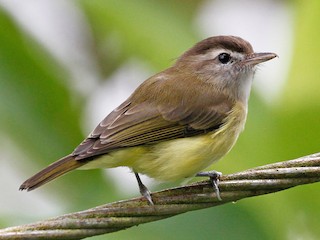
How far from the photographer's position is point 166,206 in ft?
13.3

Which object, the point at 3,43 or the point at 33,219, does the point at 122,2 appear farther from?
the point at 33,219

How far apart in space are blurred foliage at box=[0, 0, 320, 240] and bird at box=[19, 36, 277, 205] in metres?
0.12

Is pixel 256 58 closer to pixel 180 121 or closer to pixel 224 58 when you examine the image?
pixel 224 58

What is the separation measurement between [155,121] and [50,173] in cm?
78

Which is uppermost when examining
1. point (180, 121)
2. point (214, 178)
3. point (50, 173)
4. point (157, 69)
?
point (50, 173)

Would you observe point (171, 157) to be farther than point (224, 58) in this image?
No

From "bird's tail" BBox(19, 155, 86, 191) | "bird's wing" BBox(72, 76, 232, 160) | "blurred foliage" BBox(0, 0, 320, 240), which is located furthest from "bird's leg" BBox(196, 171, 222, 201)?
"bird's tail" BBox(19, 155, 86, 191)

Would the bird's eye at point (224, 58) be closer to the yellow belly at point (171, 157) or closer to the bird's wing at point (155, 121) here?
the bird's wing at point (155, 121)

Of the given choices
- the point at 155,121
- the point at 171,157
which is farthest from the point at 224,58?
the point at 171,157

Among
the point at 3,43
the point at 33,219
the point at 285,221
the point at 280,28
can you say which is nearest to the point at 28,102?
the point at 3,43

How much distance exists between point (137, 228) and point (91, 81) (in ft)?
6.98

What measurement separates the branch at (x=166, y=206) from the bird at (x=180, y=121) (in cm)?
19

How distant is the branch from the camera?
3734mm

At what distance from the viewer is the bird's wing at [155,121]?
480 cm
